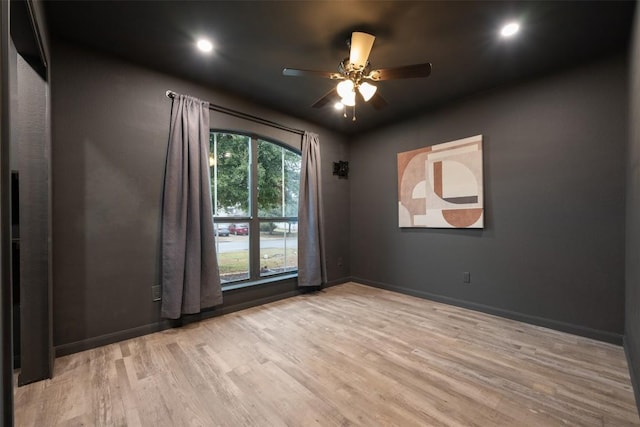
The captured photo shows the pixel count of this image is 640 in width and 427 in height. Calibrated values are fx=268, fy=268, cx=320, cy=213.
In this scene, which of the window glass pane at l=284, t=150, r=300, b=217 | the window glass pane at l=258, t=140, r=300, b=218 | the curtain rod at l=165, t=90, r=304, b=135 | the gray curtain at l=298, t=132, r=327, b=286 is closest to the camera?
the curtain rod at l=165, t=90, r=304, b=135

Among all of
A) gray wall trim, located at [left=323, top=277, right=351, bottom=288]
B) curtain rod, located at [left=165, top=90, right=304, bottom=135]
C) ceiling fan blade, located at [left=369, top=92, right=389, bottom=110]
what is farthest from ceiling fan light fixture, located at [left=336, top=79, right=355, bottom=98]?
gray wall trim, located at [left=323, top=277, right=351, bottom=288]

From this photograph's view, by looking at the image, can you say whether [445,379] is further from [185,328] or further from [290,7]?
[290,7]

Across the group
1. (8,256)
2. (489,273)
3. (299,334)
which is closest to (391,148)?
(489,273)

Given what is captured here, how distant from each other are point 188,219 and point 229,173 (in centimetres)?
90

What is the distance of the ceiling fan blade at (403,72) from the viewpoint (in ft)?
6.92

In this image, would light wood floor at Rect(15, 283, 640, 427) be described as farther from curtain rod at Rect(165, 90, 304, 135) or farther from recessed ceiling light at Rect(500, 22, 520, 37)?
recessed ceiling light at Rect(500, 22, 520, 37)

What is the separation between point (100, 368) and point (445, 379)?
8.53ft

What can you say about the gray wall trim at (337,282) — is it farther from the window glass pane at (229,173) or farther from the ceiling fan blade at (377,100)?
the ceiling fan blade at (377,100)

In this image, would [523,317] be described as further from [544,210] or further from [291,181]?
[291,181]

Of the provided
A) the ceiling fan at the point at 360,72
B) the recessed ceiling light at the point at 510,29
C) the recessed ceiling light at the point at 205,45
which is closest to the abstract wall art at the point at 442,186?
the recessed ceiling light at the point at 510,29

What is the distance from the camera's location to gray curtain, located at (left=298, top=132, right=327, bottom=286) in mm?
4039

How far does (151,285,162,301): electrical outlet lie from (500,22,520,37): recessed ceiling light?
3.94 meters

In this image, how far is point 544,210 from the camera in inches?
112

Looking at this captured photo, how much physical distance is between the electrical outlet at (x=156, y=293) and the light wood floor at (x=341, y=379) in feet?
1.19
